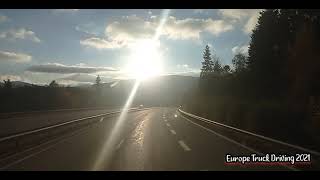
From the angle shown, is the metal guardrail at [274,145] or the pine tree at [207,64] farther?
the pine tree at [207,64]

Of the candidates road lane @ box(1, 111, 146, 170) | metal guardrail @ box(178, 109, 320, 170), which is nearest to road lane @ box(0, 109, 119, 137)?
road lane @ box(1, 111, 146, 170)

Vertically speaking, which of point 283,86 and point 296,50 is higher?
point 296,50

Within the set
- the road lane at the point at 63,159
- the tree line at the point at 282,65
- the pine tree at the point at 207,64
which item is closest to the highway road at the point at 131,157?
the road lane at the point at 63,159

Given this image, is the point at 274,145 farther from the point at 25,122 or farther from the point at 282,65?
the point at 282,65

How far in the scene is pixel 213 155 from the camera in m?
13.9

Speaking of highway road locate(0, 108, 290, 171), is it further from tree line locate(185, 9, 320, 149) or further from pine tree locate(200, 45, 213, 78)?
pine tree locate(200, 45, 213, 78)

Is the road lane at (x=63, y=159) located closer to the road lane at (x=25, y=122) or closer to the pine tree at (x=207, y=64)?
the road lane at (x=25, y=122)

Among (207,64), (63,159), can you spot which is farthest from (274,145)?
(207,64)

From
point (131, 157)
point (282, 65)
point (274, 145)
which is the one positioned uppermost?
point (282, 65)

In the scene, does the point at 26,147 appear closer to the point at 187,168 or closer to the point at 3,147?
the point at 3,147
